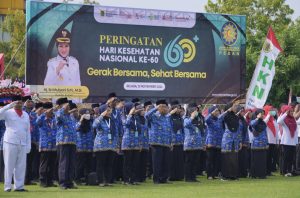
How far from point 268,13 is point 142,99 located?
17.6 m

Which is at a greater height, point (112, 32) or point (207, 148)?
point (112, 32)

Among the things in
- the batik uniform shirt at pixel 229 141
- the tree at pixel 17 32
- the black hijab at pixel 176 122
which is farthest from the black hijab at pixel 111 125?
the tree at pixel 17 32

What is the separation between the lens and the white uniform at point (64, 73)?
62.4 ft

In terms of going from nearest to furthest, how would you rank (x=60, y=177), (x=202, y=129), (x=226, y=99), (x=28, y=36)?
(x=60, y=177) < (x=202, y=129) < (x=28, y=36) < (x=226, y=99)

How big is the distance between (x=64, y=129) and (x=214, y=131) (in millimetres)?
4331

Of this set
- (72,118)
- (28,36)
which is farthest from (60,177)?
(28,36)

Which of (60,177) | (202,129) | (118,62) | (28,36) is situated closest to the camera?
(60,177)

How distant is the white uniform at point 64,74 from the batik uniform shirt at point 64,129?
445cm

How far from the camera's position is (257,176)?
17953 millimetres

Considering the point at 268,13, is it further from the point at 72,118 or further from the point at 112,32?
the point at 72,118

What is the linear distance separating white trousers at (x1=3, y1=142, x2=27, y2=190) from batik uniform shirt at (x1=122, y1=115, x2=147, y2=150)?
244 cm

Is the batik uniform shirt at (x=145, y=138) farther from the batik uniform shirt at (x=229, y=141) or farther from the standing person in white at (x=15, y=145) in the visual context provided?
the standing person in white at (x=15, y=145)

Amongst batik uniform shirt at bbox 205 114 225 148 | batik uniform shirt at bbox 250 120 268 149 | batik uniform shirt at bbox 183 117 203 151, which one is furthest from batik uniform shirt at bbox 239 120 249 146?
batik uniform shirt at bbox 183 117 203 151

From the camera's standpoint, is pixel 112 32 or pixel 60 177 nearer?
pixel 60 177
